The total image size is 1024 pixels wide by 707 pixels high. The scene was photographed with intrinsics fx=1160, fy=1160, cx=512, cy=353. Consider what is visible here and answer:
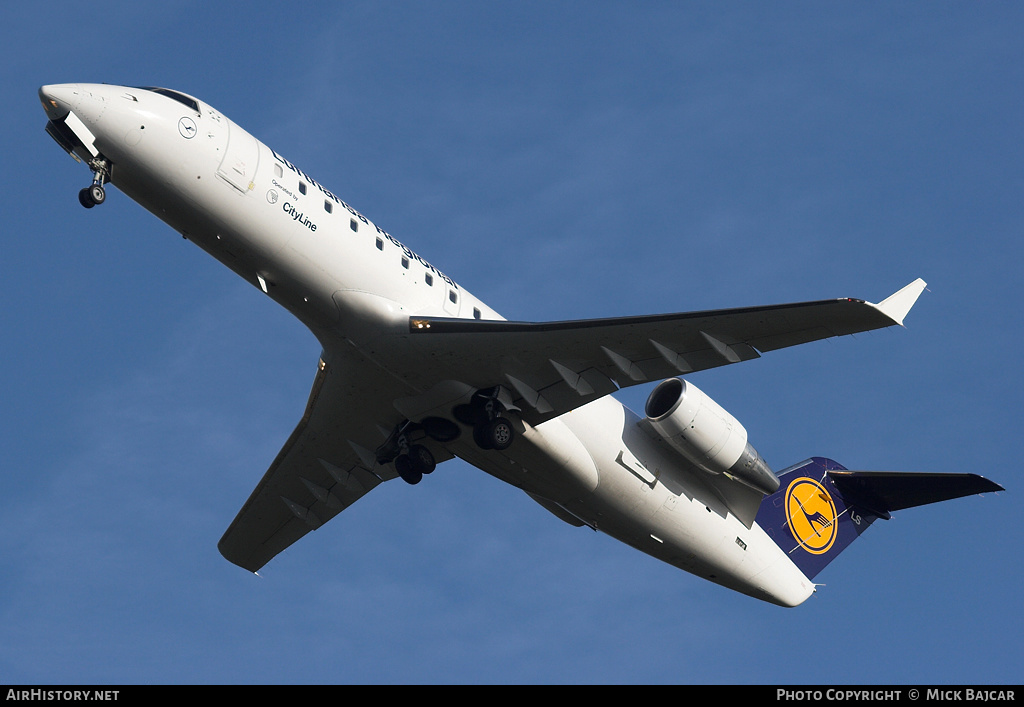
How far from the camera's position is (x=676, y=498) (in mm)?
23219

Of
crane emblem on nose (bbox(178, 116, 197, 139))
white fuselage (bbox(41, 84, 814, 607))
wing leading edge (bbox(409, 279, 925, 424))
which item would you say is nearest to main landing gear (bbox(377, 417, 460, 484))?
white fuselage (bbox(41, 84, 814, 607))

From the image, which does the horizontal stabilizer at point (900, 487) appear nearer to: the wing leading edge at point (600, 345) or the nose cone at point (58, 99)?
the wing leading edge at point (600, 345)

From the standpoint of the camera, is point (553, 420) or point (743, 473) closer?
point (553, 420)

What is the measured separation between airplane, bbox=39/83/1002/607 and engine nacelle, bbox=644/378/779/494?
39 mm

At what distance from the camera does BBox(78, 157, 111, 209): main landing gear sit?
1862 centimetres

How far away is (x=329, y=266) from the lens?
19.5 m

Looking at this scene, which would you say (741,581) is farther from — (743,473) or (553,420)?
(553,420)

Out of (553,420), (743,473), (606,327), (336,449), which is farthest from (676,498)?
(336,449)

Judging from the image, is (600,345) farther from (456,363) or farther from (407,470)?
(407,470)

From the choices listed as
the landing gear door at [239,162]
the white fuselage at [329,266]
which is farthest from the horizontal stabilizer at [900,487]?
the landing gear door at [239,162]

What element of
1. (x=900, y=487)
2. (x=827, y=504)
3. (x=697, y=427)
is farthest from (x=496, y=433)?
(x=900, y=487)

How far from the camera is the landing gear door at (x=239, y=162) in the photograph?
19047 millimetres
